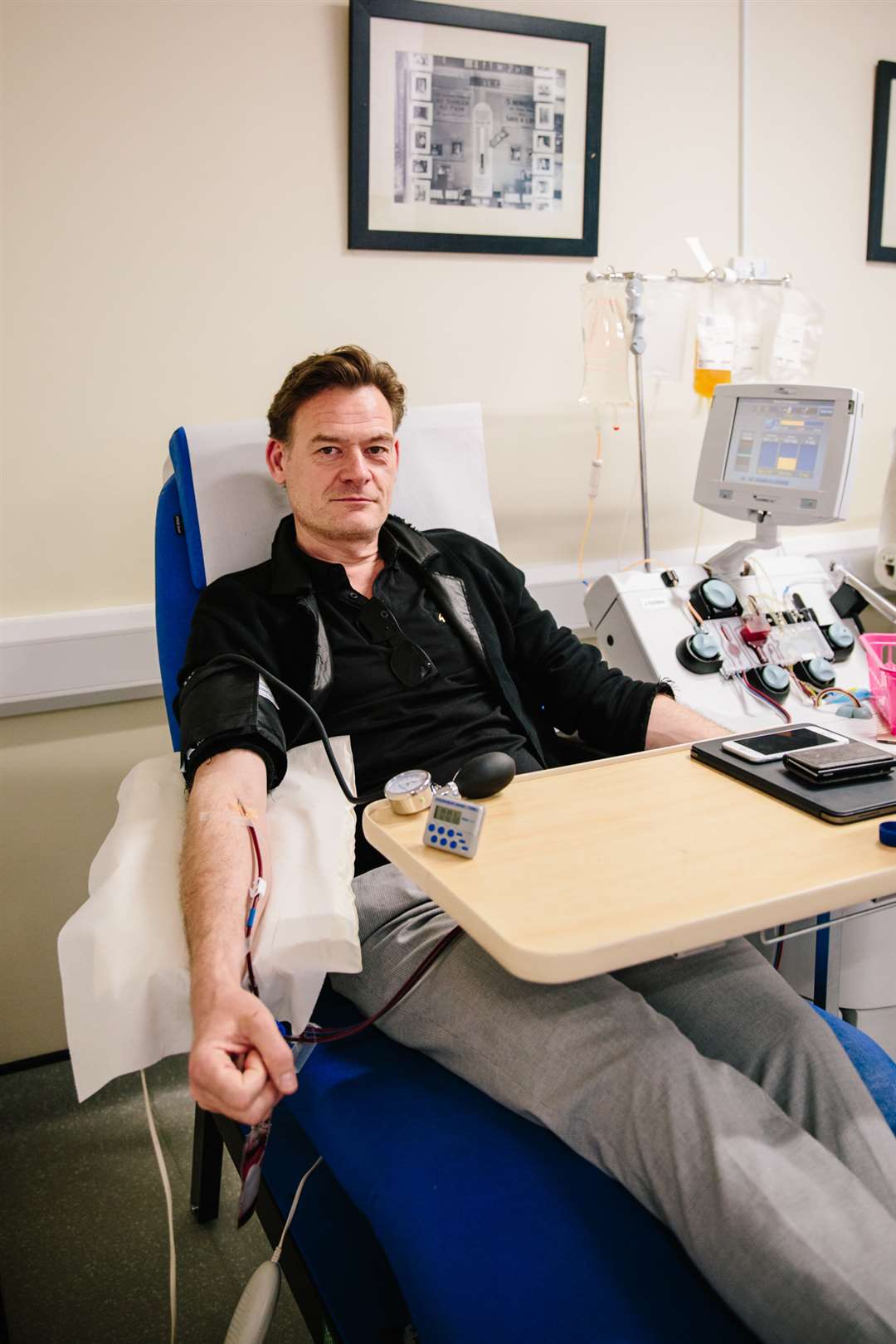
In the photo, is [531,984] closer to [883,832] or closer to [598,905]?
[598,905]

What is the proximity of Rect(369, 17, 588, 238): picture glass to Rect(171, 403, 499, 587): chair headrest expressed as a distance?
51cm

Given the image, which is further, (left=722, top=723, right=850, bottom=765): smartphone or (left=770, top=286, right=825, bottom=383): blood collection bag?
(left=770, top=286, right=825, bottom=383): blood collection bag

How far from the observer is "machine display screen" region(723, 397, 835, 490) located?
6.74 ft

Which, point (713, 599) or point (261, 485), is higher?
point (261, 485)

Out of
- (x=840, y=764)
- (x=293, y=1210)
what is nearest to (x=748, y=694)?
(x=840, y=764)

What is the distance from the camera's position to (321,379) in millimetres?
1827

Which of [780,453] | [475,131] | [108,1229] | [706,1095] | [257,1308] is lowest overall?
[108,1229]

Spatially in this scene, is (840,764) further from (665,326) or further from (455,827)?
(665,326)

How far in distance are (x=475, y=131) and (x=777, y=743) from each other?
153 centimetres

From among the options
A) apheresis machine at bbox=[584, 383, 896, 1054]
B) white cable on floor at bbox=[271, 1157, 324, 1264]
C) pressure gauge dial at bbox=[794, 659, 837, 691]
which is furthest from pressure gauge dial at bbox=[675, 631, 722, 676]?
white cable on floor at bbox=[271, 1157, 324, 1264]

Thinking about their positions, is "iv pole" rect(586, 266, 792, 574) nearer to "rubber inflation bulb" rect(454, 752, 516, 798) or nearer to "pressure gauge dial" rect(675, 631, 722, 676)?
"pressure gauge dial" rect(675, 631, 722, 676)

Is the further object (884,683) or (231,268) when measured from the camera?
(231,268)

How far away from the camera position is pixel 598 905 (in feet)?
3.32

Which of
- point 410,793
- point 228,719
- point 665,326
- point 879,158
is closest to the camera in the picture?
point 410,793
